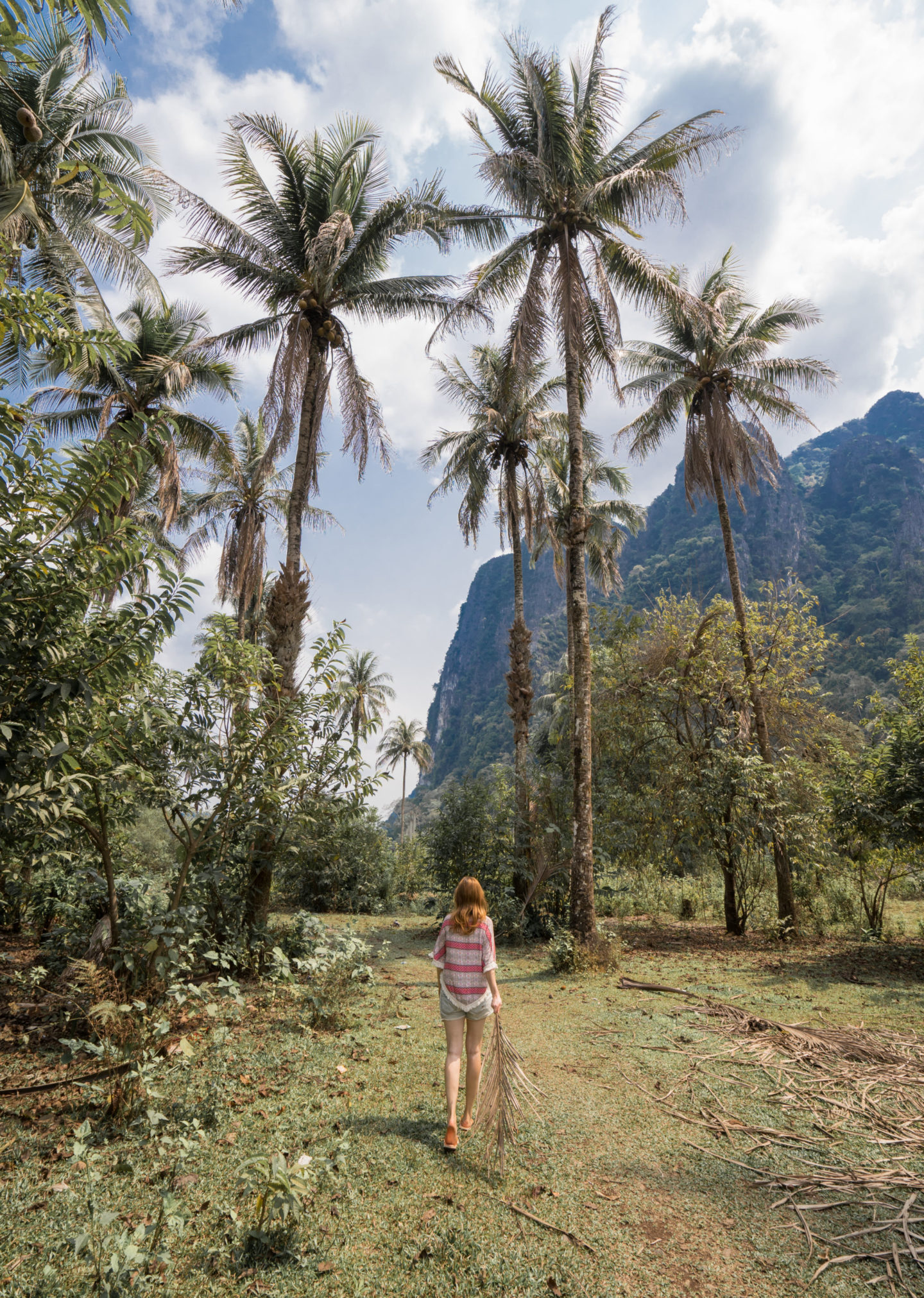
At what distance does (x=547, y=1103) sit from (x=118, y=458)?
5450 millimetres

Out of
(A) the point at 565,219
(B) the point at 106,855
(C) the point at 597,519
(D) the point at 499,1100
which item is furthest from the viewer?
(C) the point at 597,519

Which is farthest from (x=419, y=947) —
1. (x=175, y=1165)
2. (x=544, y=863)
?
(x=175, y=1165)

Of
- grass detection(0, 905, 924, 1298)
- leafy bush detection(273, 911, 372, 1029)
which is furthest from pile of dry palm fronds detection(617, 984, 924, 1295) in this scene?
leafy bush detection(273, 911, 372, 1029)

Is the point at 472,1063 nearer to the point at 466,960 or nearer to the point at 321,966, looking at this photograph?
the point at 466,960

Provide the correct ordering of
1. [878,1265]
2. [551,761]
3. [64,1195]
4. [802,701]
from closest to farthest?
[878,1265] → [64,1195] → [802,701] → [551,761]

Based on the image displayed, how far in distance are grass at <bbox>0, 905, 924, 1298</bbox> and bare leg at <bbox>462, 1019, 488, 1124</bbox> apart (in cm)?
27

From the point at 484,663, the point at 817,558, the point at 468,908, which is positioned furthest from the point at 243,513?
the point at 484,663

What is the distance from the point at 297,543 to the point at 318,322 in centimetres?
458

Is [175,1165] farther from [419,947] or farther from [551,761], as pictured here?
[551,761]

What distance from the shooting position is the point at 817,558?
83.1m

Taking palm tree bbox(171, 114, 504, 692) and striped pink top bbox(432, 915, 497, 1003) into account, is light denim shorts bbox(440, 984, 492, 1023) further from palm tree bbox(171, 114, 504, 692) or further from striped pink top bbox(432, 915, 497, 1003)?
palm tree bbox(171, 114, 504, 692)

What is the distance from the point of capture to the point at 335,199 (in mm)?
11617

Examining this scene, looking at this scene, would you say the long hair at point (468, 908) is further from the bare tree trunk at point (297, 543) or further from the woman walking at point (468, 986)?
the bare tree trunk at point (297, 543)

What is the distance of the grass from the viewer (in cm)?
267
